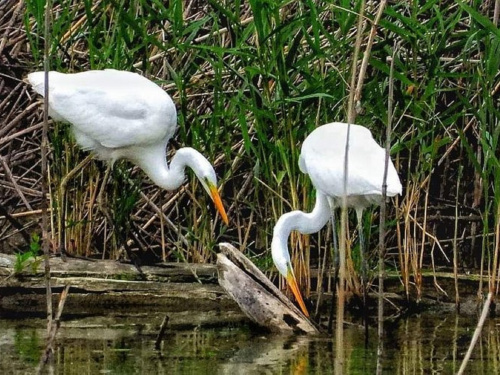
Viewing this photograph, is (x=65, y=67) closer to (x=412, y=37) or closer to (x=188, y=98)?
(x=188, y=98)

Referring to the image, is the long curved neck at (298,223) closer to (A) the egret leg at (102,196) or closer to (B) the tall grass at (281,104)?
(B) the tall grass at (281,104)

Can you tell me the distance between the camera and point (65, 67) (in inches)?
302

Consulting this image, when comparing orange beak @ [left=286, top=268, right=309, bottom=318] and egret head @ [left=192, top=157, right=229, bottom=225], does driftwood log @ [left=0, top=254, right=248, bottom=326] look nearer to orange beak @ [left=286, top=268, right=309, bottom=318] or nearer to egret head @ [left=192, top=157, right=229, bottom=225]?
egret head @ [left=192, top=157, right=229, bottom=225]

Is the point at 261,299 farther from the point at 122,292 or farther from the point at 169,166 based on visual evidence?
the point at 169,166

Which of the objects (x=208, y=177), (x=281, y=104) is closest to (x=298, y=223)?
(x=281, y=104)

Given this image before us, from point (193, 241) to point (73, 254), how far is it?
71 cm

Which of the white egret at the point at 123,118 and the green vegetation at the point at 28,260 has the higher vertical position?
the white egret at the point at 123,118

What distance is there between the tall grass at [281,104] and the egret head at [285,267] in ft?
1.08

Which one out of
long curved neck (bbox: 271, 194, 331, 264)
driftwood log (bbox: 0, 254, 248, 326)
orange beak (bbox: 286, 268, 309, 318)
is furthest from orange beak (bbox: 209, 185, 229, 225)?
orange beak (bbox: 286, 268, 309, 318)

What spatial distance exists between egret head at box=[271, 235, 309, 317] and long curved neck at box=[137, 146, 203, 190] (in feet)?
3.09

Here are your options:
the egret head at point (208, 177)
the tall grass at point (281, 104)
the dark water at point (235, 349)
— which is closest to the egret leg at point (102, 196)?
the tall grass at point (281, 104)

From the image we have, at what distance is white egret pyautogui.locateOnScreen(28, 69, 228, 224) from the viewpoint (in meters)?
6.59

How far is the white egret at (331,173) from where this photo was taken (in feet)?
19.0

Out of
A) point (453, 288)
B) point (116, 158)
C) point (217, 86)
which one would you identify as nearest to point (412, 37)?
point (217, 86)
